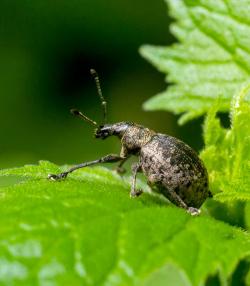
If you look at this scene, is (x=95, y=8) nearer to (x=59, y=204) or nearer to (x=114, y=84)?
(x=114, y=84)

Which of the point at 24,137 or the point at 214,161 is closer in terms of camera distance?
the point at 214,161

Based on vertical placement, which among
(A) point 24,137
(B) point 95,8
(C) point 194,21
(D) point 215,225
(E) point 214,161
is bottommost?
(D) point 215,225

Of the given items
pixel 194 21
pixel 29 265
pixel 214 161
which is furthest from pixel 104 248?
pixel 194 21

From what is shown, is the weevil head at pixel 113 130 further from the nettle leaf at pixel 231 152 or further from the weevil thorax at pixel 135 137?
the nettle leaf at pixel 231 152

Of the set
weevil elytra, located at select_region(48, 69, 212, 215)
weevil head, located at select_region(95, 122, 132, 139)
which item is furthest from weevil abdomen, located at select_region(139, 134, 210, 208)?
weevil head, located at select_region(95, 122, 132, 139)

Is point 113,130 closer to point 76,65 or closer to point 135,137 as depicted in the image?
point 135,137
